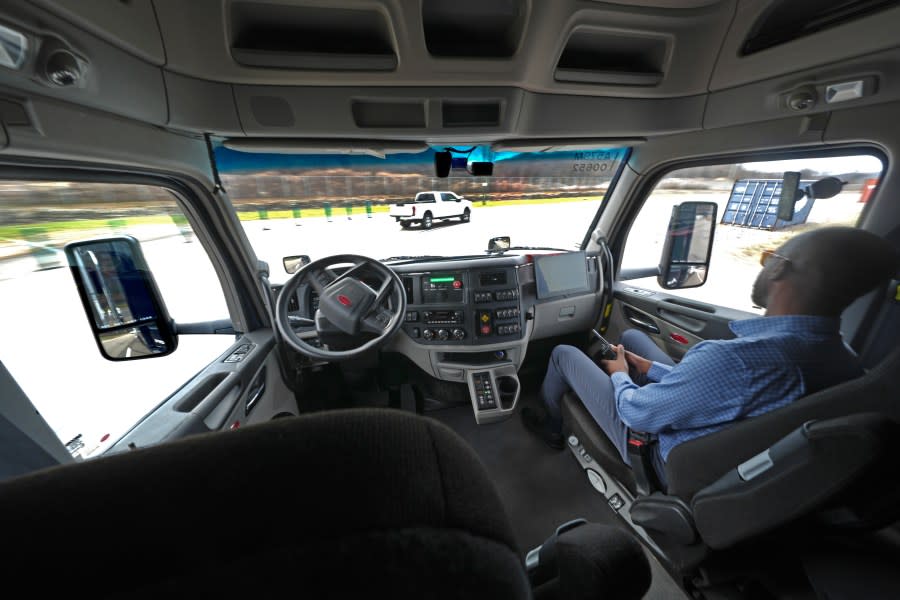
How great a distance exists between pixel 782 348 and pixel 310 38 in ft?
8.07

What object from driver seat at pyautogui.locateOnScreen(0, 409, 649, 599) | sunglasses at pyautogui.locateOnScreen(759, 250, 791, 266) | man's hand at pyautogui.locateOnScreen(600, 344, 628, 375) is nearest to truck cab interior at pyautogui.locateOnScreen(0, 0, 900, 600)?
driver seat at pyautogui.locateOnScreen(0, 409, 649, 599)

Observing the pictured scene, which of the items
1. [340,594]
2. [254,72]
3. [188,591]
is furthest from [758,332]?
[254,72]

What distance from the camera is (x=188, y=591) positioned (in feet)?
1.29

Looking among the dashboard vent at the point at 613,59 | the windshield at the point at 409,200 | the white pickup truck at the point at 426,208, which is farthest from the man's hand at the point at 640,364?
the white pickup truck at the point at 426,208

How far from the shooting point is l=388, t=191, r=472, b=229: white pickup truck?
2750 mm

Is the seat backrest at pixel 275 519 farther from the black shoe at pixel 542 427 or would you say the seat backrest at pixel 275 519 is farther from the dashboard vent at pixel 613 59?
the black shoe at pixel 542 427

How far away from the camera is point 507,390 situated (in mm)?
2590

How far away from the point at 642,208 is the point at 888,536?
2408 mm

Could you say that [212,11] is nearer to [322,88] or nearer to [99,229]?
[322,88]

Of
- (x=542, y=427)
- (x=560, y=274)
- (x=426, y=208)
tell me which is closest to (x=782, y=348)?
(x=560, y=274)

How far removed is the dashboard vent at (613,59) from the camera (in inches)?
70.0

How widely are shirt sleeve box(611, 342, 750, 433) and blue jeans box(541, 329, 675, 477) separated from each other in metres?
0.24

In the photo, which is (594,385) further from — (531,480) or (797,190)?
(797,190)

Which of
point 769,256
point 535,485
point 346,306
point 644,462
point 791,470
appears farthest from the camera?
point 535,485
